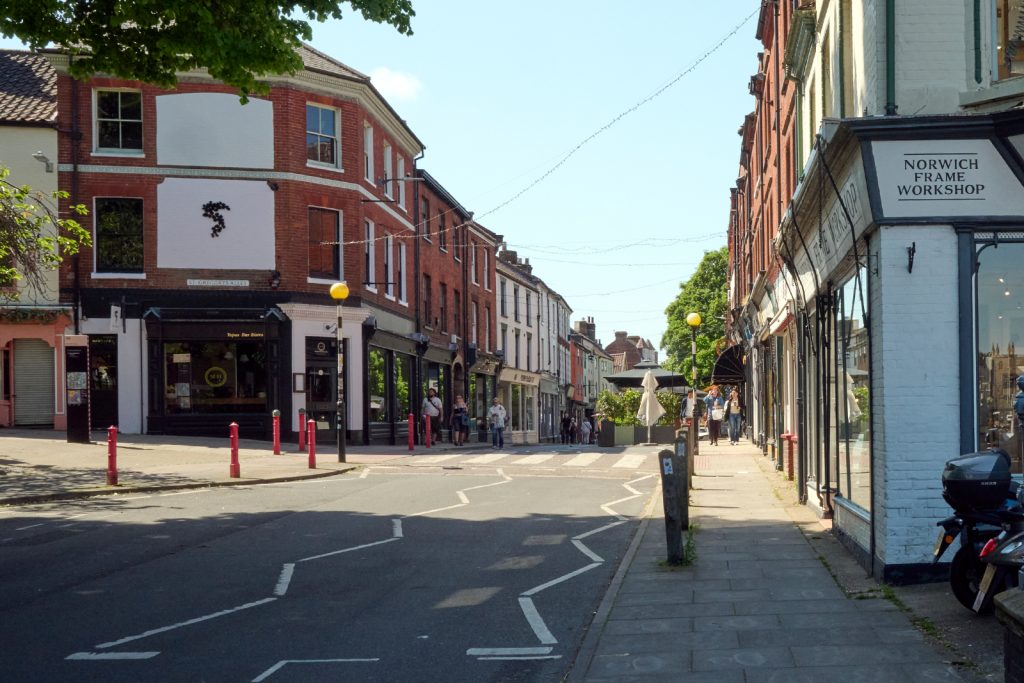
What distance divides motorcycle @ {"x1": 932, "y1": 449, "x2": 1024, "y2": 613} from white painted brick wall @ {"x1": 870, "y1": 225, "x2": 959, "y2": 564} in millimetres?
1155

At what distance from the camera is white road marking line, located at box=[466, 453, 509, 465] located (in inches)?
973

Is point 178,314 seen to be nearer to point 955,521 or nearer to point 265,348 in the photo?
point 265,348

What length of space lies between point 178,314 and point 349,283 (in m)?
4.98

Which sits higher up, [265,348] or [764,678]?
[265,348]

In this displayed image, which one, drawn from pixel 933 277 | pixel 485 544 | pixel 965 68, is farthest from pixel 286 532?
pixel 965 68

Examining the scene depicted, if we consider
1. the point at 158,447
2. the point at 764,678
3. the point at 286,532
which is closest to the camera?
the point at 764,678

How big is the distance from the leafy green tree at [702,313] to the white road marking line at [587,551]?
Answer: 61.5 metres

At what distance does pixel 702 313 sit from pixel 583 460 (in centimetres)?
5326

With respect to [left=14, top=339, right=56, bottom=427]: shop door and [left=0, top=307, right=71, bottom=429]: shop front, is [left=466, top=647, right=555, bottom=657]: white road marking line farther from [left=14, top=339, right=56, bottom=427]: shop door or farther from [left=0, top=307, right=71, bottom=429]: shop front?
[left=14, top=339, right=56, bottom=427]: shop door

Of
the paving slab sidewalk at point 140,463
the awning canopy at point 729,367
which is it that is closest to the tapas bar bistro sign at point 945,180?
the paving slab sidewalk at point 140,463

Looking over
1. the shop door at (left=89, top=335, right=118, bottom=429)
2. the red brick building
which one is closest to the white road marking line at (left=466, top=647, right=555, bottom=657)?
the red brick building

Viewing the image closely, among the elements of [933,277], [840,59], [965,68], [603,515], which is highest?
[840,59]

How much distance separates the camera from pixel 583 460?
25672 millimetres

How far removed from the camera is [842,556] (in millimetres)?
10586
